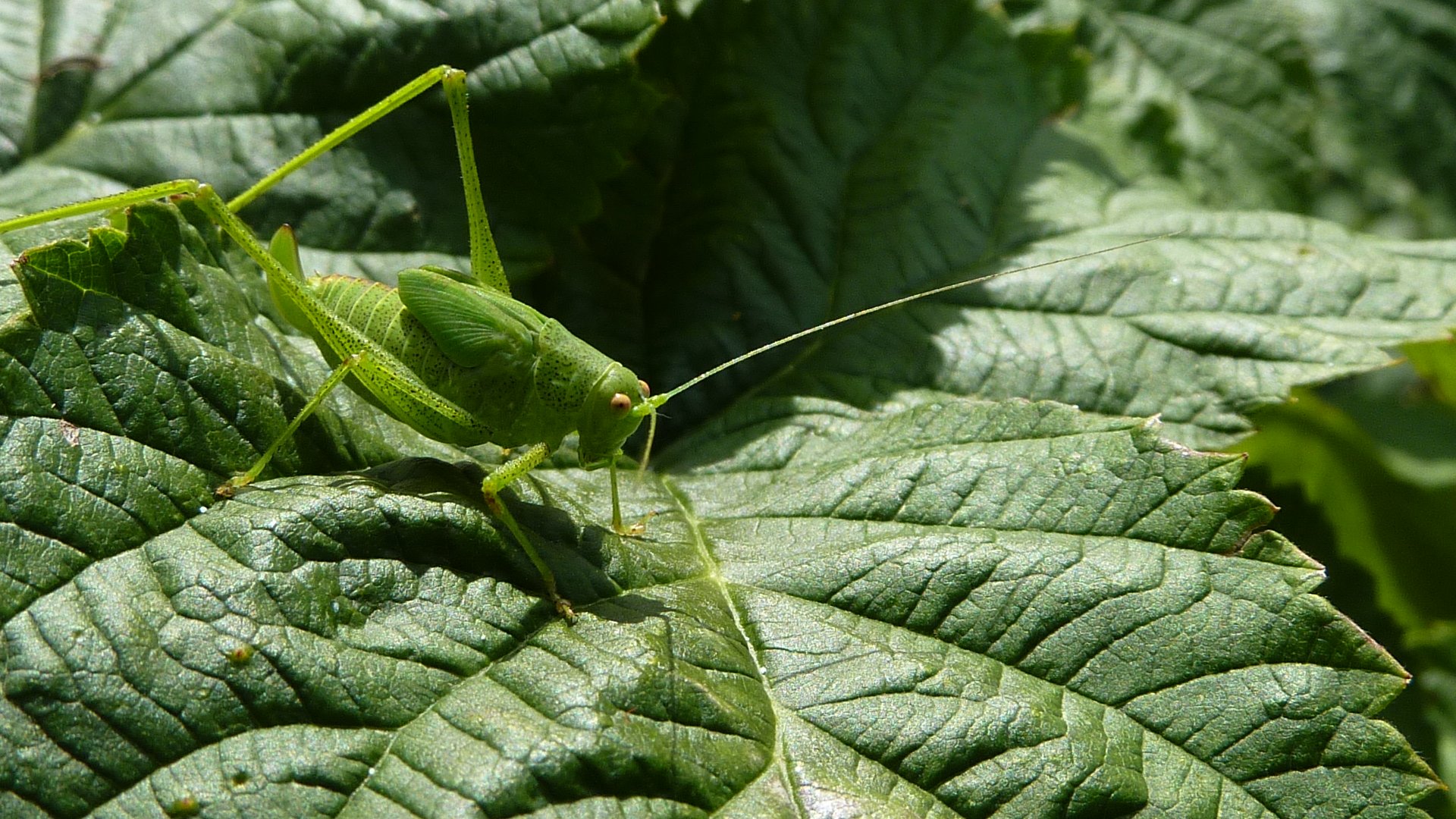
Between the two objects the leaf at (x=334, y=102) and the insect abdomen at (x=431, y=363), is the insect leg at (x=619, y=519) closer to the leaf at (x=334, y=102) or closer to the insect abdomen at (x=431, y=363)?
the insect abdomen at (x=431, y=363)

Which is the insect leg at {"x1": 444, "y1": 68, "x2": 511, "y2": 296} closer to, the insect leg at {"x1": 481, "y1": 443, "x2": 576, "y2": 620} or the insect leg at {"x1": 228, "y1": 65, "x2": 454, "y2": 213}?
the insect leg at {"x1": 228, "y1": 65, "x2": 454, "y2": 213}

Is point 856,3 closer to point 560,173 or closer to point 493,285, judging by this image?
point 560,173

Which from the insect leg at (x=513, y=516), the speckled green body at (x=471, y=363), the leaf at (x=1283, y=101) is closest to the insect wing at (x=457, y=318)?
the speckled green body at (x=471, y=363)

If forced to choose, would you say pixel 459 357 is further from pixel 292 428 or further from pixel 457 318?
pixel 292 428

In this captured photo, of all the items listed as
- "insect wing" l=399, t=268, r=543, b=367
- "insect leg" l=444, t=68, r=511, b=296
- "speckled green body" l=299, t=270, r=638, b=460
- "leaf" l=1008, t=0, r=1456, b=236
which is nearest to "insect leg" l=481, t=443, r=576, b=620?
"speckled green body" l=299, t=270, r=638, b=460

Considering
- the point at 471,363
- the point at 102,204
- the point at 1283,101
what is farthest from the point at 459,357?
the point at 1283,101

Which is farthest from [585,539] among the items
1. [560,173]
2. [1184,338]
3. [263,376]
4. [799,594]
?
[1184,338]

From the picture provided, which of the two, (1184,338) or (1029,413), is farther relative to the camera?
(1184,338)

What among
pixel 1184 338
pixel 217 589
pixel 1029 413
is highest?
pixel 1184 338
